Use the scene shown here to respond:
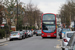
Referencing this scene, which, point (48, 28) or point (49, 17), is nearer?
point (49, 17)

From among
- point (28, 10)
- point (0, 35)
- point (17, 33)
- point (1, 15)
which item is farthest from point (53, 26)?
point (28, 10)

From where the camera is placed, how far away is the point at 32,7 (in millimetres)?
67062

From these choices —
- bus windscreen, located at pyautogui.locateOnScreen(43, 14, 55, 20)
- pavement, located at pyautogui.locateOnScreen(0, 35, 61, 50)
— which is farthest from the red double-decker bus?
pavement, located at pyautogui.locateOnScreen(0, 35, 61, 50)

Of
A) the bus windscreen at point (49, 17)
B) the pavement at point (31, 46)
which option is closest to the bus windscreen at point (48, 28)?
the bus windscreen at point (49, 17)

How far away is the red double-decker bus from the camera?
29.2 metres

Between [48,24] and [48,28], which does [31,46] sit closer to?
[48,24]

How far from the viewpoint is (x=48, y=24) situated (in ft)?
97.0

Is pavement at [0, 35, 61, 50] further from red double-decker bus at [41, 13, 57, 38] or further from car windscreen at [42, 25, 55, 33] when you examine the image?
car windscreen at [42, 25, 55, 33]

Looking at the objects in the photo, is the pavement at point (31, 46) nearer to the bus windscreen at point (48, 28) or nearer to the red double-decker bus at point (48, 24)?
the red double-decker bus at point (48, 24)

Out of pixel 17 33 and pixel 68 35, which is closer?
pixel 68 35

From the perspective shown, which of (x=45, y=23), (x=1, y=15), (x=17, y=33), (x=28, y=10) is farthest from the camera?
(x=28, y=10)

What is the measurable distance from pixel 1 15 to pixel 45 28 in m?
14.5

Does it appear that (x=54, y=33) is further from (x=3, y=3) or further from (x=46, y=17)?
(x=3, y=3)

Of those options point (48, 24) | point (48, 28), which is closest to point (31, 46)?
point (48, 24)
